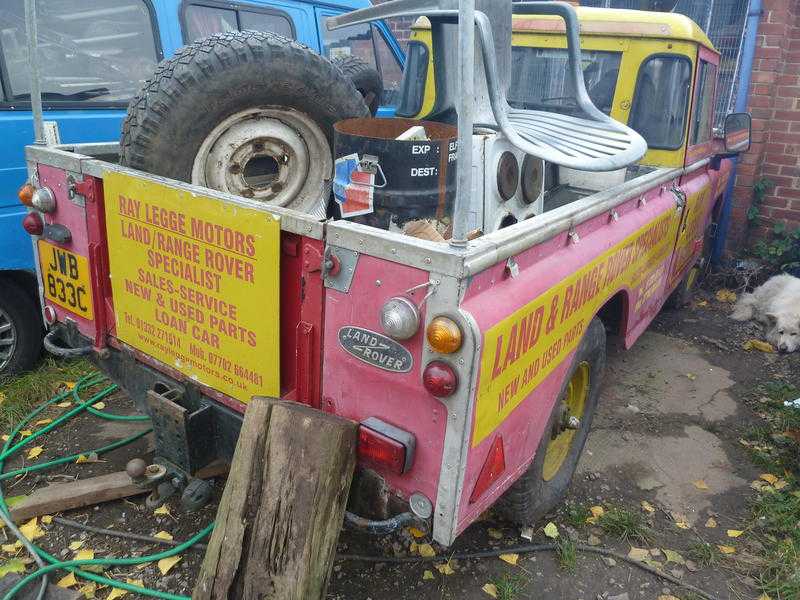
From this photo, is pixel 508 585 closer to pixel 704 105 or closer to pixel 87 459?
pixel 87 459

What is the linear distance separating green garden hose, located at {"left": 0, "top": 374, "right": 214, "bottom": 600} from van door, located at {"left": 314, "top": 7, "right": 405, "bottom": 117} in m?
3.17

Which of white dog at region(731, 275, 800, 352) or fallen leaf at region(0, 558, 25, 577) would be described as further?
white dog at region(731, 275, 800, 352)

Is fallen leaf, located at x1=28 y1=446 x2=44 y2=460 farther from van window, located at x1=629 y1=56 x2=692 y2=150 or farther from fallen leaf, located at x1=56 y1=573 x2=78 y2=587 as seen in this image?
van window, located at x1=629 y1=56 x2=692 y2=150

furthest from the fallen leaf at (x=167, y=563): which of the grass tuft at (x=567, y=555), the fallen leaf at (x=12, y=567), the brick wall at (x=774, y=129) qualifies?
the brick wall at (x=774, y=129)

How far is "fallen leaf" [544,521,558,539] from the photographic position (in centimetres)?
300

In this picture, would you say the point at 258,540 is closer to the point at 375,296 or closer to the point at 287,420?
the point at 287,420

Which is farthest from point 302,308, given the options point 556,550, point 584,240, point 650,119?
point 650,119

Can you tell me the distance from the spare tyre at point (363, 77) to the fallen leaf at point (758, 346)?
3.59m

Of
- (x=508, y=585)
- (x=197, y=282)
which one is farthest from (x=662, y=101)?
(x=197, y=282)

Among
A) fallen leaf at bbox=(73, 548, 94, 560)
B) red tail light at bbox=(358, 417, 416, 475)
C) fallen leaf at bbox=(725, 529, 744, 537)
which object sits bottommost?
fallen leaf at bbox=(725, 529, 744, 537)

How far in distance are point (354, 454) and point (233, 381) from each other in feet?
2.06

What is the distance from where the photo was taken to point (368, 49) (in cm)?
603

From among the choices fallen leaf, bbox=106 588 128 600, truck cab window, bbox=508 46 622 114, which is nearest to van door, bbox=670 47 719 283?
truck cab window, bbox=508 46 622 114

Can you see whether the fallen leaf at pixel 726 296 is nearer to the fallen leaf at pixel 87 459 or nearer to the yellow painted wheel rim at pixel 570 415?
the yellow painted wheel rim at pixel 570 415
